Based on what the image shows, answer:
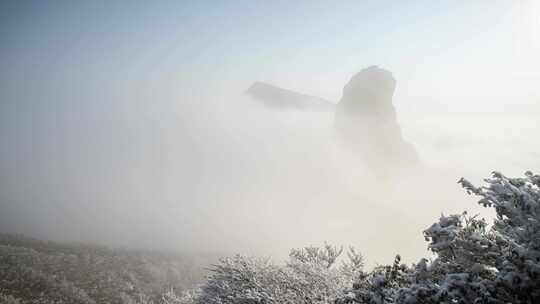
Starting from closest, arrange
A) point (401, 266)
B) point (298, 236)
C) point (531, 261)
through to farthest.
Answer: point (531, 261) < point (401, 266) < point (298, 236)

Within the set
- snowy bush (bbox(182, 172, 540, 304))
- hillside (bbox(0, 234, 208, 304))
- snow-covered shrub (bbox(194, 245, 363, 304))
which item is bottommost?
hillside (bbox(0, 234, 208, 304))

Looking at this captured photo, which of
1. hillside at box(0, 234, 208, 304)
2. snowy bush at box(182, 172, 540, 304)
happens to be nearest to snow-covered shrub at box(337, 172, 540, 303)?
snowy bush at box(182, 172, 540, 304)

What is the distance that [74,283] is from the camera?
65.1 meters

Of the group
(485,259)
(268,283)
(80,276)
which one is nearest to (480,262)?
(485,259)

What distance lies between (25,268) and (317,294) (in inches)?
2650

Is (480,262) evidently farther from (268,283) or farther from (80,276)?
(80,276)

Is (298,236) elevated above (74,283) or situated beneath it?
elevated above

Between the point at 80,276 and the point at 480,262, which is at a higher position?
the point at 480,262

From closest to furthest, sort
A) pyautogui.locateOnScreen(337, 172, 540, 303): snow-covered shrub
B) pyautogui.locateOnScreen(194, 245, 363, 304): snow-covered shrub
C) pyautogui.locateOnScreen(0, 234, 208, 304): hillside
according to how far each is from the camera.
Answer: pyautogui.locateOnScreen(337, 172, 540, 303): snow-covered shrub < pyautogui.locateOnScreen(194, 245, 363, 304): snow-covered shrub < pyautogui.locateOnScreen(0, 234, 208, 304): hillside

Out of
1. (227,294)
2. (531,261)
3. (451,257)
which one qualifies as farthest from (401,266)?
(227,294)

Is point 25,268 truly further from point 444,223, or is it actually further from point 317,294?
point 444,223

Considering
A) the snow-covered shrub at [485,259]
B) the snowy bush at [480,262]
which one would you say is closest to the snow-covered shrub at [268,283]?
the snowy bush at [480,262]

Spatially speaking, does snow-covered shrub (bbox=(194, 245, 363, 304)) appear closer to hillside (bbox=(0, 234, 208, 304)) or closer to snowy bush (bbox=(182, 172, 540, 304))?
snowy bush (bbox=(182, 172, 540, 304))

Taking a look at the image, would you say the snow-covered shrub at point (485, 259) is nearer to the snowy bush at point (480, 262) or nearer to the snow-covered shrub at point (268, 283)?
the snowy bush at point (480, 262)
